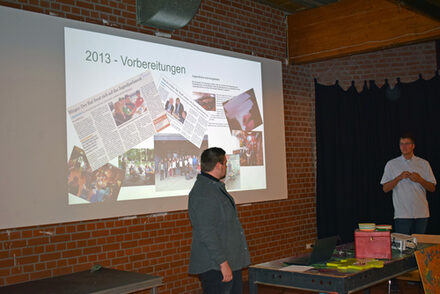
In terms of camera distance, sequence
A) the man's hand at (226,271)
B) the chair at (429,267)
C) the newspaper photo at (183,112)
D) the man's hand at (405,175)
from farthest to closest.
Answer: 1. the man's hand at (405,175)
2. the newspaper photo at (183,112)
3. the chair at (429,267)
4. the man's hand at (226,271)

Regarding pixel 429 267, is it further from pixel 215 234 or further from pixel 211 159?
pixel 211 159

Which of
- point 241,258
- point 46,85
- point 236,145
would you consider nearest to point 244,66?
point 236,145

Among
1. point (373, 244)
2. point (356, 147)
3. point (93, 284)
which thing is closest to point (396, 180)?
point (356, 147)

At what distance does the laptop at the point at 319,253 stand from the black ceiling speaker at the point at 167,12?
2.48 metres

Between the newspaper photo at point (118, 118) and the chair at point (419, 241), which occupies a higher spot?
the newspaper photo at point (118, 118)

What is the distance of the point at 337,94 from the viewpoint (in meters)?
7.14

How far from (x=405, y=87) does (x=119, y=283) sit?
16.7 feet

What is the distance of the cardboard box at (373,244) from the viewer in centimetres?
350

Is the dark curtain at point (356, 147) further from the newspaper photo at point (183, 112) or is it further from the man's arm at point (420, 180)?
the newspaper photo at point (183, 112)

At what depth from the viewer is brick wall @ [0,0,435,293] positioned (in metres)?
4.23

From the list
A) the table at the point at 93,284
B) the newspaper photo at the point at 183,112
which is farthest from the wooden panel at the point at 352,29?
the table at the point at 93,284

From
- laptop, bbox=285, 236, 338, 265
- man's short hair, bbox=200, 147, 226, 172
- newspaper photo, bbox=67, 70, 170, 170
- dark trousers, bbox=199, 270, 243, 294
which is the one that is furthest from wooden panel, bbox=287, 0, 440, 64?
dark trousers, bbox=199, 270, 243, 294

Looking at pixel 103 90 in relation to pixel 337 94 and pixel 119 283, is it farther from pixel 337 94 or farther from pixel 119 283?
pixel 337 94

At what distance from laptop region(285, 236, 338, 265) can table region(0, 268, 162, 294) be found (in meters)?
0.94
